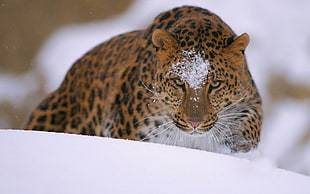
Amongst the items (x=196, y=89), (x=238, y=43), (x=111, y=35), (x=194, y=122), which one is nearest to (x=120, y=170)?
(x=194, y=122)

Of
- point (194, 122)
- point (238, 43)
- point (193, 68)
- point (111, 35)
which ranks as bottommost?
point (111, 35)

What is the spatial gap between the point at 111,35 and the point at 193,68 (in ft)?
36.9

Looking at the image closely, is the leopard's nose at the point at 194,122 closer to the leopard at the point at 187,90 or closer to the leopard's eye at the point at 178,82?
the leopard at the point at 187,90

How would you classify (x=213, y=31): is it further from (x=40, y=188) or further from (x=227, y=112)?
(x=40, y=188)

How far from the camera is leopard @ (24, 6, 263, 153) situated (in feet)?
21.4

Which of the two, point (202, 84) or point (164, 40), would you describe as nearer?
point (202, 84)

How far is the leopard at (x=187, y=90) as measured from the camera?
6.54 m

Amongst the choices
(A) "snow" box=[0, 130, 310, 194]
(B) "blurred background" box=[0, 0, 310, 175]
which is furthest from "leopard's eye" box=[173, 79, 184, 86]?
(B) "blurred background" box=[0, 0, 310, 175]

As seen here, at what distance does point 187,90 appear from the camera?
6531 millimetres

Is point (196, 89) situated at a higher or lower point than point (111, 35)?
higher

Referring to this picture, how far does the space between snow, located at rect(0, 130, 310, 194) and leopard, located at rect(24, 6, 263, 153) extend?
4.69 feet

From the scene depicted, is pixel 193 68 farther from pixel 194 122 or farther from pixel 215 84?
pixel 194 122

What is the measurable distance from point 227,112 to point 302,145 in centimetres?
837

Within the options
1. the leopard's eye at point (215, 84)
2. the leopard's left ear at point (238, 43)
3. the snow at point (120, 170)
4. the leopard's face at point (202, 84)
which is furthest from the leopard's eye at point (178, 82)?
the snow at point (120, 170)
